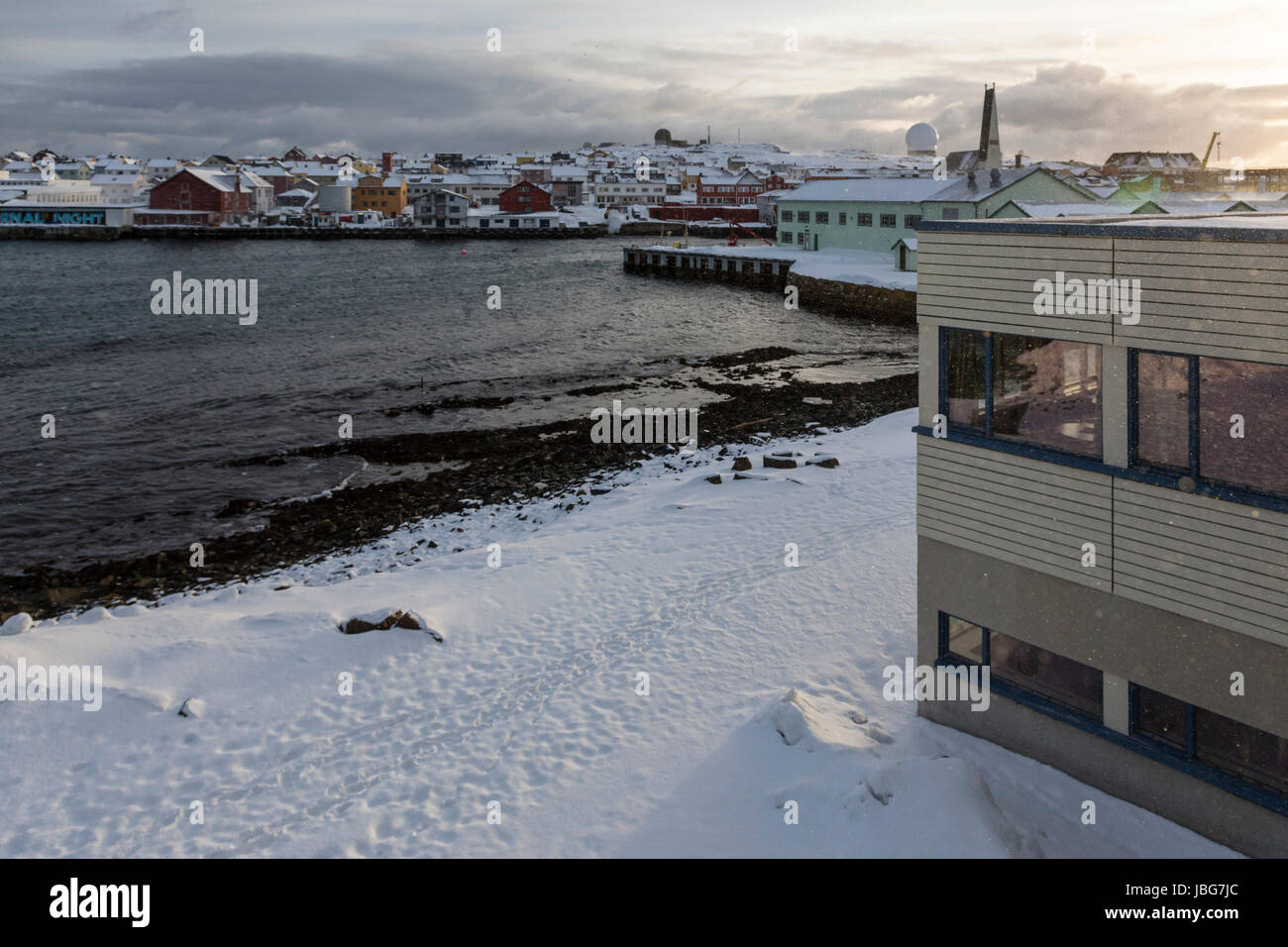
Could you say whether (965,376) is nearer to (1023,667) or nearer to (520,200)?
(1023,667)

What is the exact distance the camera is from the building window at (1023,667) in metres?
9.31

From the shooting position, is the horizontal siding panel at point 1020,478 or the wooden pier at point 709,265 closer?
the horizontal siding panel at point 1020,478

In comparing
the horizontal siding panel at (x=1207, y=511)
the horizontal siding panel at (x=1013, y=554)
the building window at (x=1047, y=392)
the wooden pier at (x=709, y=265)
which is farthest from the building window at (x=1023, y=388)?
the wooden pier at (x=709, y=265)

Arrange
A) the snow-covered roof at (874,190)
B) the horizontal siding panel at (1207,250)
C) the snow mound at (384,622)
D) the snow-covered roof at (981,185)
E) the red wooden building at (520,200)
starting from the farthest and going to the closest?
the red wooden building at (520,200) < the snow-covered roof at (874,190) < the snow-covered roof at (981,185) < the snow mound at (384,622) < the horizontal siding panel at (1207,250)

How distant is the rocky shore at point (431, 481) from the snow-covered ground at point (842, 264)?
24037 millimetres

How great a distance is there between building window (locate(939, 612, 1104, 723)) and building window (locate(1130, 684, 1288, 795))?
455 mm

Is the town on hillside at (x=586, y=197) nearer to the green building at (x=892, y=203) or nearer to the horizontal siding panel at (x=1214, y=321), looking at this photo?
the green building at (x=892, y=203)

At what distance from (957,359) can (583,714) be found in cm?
565

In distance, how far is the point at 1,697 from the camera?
36.3 feet

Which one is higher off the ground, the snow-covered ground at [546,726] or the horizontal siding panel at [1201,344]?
the horizontal siding panel at [1201,344]

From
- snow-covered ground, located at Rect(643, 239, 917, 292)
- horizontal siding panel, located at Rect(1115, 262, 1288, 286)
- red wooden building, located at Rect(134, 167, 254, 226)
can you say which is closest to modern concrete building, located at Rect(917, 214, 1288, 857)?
horizontal siding panel, located at Rect(1115, 262, 1288, 286)

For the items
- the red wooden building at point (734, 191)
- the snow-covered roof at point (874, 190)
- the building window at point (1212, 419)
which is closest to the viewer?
the building window at point (1212, 419)

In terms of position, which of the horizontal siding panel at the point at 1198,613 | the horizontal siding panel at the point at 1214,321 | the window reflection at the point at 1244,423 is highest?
the horizontal siding panel at the point at 1214,321

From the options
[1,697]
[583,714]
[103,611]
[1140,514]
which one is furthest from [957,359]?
[103,611]
